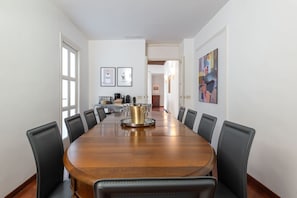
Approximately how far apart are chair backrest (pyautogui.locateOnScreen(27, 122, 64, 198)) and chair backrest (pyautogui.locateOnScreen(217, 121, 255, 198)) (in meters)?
1.16

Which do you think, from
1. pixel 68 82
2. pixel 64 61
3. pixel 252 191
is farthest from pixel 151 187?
pixel 68 82

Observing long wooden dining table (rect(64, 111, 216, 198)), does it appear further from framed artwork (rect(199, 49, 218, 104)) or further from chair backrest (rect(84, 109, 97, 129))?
framed artwork (rect(199, 49, 218, 104))

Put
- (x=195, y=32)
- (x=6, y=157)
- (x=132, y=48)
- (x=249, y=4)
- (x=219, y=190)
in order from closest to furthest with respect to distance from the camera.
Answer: (x=219, y=190)
(x=6, y=157)
(x=249, y=4)
(x=195, y=32)
(x=132, y=48)

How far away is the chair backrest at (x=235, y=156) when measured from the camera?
3.88 ft

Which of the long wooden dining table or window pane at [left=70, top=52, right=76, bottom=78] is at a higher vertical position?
window pane at [left=70, top=52, right=76, bottom=78]

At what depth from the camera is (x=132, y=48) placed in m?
5.47

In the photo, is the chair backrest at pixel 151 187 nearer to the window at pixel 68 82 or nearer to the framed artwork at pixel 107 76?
the window at pixel 68 82

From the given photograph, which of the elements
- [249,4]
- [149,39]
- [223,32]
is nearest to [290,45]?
[249,4]

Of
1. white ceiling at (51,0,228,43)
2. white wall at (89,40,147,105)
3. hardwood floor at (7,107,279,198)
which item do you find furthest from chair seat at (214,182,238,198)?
white wall at (89,40,147,105)

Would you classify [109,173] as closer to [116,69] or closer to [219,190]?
[219,190]

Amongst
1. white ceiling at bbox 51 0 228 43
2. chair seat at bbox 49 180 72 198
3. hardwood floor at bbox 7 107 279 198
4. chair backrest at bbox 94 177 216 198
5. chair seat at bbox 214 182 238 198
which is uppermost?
white ceiling at bbox 51 0 228 43

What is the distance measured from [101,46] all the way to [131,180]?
5351mm

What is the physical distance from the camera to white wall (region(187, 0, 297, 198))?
1.88 meters

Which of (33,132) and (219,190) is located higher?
(33,132)
